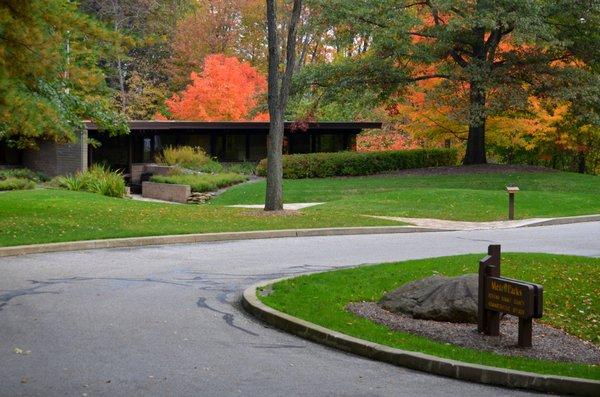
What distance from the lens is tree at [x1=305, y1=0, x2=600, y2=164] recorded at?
37062mm

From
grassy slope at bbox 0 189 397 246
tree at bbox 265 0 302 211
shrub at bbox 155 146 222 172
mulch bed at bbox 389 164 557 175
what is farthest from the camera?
shrub at bbox 155 146 222 172

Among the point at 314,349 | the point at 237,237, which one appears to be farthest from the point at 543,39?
the point at 314,349

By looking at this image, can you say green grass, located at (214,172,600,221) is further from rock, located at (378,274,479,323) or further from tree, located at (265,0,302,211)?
rock, located at (378,274,479,323)

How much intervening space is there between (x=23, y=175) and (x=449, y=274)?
2967 centimetres

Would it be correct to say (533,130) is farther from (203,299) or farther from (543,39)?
(203,299)

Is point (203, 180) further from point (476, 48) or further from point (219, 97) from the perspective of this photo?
point (219, 97)

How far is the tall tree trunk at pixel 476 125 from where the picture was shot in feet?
124

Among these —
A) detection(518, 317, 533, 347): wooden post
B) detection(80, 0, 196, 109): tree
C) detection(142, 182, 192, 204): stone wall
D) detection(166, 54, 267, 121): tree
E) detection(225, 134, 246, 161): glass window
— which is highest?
detection(80, 0, 196, 109): tree

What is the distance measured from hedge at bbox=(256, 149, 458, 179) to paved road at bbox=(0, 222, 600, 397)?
2404cm

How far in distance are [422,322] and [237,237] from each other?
32.4ft

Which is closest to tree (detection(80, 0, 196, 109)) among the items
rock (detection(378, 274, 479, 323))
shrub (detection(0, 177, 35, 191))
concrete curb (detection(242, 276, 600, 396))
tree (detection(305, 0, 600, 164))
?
tree (detection(305, 0, 600, 164))

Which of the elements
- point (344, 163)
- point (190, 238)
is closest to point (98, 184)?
point (344, 163)

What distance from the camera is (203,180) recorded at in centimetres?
3944

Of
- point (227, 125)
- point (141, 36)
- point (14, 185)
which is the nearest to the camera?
point (14, 185)
